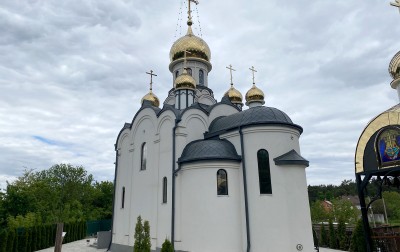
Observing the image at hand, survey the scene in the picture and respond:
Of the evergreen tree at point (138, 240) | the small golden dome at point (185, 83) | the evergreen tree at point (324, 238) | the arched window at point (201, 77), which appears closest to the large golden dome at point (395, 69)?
the evergreen tree at point (138, 240)

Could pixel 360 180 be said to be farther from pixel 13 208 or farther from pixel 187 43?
pixel 13 208

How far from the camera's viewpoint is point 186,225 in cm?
1133

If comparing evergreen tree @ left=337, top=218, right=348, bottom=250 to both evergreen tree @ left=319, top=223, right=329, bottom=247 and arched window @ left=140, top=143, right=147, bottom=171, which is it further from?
arched window @ left=140, top=143, right=147, bottom=171

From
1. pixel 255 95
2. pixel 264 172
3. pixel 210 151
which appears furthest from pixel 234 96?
pixel 264 172

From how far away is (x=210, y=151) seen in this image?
11523mm

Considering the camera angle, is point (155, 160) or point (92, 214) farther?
point (92, 214)

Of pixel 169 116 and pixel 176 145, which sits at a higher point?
pixel 169 116

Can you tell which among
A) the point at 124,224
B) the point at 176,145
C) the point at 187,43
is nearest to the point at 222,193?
the point at 176,145

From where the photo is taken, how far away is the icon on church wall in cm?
693

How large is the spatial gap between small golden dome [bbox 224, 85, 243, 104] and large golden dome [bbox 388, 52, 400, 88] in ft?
39.2

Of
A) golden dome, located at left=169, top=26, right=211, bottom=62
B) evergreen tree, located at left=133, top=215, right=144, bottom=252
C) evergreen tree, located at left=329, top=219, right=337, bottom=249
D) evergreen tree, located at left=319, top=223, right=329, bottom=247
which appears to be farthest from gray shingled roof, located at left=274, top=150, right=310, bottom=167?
golden dome, located at left=169, top=26, right=211, bottom=62

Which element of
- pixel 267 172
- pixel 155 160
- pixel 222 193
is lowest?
pixel 222 193

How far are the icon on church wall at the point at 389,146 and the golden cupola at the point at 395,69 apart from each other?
1.84 meters

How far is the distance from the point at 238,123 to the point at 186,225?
175 inches
